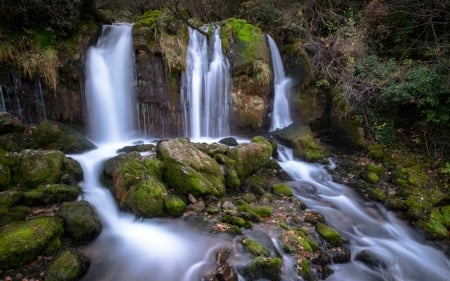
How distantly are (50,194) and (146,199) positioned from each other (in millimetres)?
1573

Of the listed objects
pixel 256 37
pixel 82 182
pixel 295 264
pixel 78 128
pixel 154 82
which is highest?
pixel 256 37

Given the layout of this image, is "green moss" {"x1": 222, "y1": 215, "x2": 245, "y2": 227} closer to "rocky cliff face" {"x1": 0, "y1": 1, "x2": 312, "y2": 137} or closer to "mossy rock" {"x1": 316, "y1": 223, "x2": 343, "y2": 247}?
"mossy rock" {"x1": 316, "y1": 223, "x2": 343, "y2": 247}

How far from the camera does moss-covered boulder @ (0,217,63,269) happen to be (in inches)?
159

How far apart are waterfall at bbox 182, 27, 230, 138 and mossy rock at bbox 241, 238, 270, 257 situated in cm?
522

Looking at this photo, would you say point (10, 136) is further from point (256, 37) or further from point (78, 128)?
point (256, 37)

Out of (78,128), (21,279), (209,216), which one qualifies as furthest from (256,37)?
(21,279)

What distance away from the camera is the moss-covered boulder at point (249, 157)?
7051 mm

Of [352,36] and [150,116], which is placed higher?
[352,36]

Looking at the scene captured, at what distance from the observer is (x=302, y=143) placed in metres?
9.13

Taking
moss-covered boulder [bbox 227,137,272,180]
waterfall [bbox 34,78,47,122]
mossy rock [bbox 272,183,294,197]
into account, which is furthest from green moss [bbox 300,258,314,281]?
waterfall [bbox 34,78,47,122]

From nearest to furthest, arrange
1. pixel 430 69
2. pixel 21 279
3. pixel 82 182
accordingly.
A: pixel 21 279 → pixel 82 182 → pixel 430 69

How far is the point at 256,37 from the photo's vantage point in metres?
10.8

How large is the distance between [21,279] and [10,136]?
3.92m

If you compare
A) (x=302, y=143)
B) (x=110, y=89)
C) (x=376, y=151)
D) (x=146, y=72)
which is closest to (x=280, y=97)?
(x=302, y=143)
